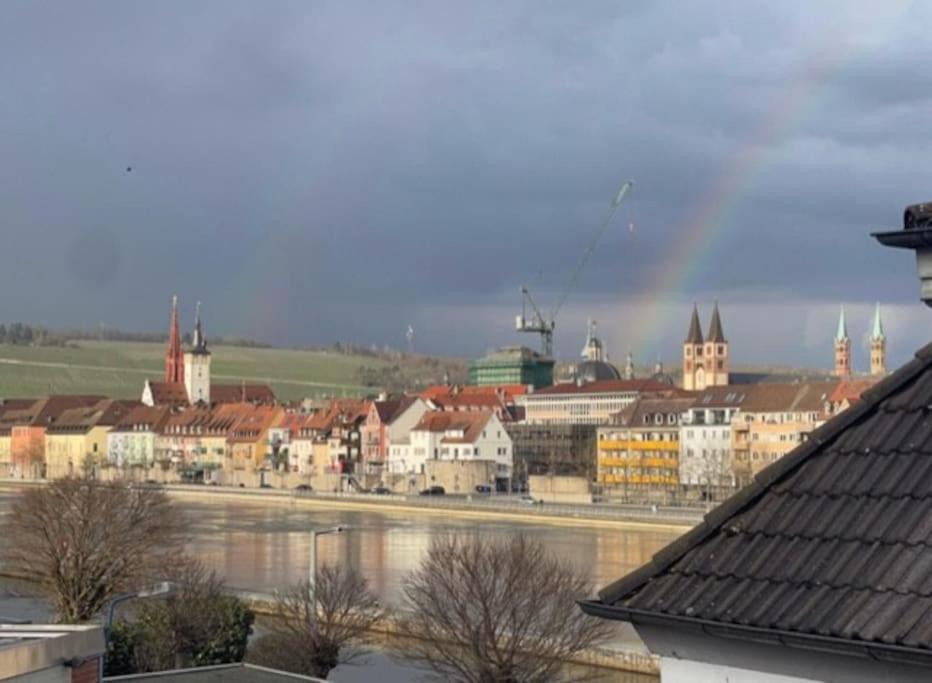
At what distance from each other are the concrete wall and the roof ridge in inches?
3662

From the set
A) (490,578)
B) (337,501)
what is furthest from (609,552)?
(337,501)

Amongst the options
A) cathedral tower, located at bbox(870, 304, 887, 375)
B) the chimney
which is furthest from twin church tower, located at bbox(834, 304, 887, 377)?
the chimney

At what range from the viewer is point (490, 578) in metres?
29.2

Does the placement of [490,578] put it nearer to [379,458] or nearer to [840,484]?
[840,484]

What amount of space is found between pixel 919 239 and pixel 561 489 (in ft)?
312

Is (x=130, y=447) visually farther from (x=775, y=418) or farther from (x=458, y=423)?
(x=775, y=418)

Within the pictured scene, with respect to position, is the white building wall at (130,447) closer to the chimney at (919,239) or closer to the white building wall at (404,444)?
the white building wall at (404,444)

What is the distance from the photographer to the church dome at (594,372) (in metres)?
150

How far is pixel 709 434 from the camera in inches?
4129

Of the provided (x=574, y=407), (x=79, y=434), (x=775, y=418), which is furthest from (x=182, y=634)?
(x=79, y=434)

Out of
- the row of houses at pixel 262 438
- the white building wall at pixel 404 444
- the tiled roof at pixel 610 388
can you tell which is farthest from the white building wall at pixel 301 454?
the tiled roof at pixel 610 388

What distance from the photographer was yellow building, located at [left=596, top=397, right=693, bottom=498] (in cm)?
10600

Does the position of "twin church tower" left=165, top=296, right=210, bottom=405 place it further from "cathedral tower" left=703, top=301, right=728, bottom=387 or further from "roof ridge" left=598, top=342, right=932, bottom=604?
"roof ridge" left=598, top=342, right=932, bottom=604

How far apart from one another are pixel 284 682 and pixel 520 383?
144444 mm
